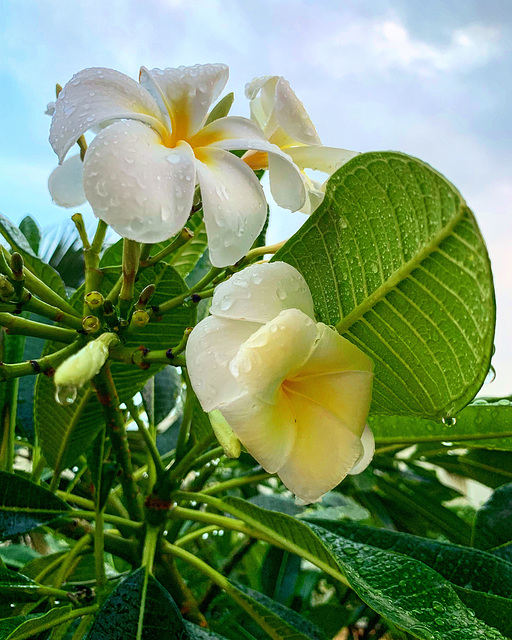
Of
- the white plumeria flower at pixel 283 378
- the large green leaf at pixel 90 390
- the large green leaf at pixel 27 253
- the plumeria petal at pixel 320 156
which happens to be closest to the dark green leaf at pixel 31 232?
the large green leaf at pixel 27 253

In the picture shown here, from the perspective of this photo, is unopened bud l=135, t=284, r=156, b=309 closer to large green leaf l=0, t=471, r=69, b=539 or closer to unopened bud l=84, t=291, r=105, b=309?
unopened bud l=84, t=291, r=105, b=309

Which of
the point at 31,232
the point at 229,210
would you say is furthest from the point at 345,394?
the point at 31,232

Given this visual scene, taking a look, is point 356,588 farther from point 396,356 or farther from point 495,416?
point 495,416

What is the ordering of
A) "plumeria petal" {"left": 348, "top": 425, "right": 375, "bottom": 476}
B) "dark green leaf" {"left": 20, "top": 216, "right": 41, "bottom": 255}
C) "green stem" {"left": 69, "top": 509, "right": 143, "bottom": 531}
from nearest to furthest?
"plumeria petal" {"left": 348, "top": 425, "right": 375, "bottom": 476} < "green stem" {"left": 69, "top": 509, "right": 143, "bottom": 531} < "dark green leaf" {"left": 20, "top": 216, "right": 41, "bottom": 255}

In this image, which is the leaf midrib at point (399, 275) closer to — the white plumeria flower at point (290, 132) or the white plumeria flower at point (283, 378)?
the white plumeria flower at point (283, 378)

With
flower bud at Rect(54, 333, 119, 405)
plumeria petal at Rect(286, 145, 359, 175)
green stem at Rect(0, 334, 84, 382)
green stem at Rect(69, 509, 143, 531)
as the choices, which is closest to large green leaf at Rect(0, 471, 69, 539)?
green stem at Rect(69, 509, 143, 531)
